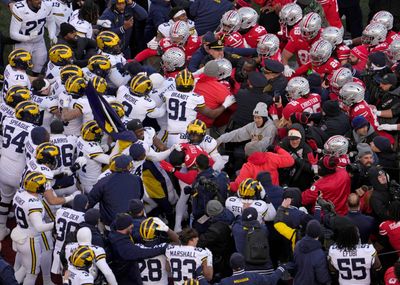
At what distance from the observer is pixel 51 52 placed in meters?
16.6

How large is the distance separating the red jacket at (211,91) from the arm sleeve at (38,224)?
3.22 m

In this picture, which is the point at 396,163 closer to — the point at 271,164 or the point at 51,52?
the point at 271,164

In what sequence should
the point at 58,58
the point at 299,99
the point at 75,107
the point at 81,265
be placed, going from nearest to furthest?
the point at 81,265
the point at 75,107
the point at 299,99
the point at 58,58

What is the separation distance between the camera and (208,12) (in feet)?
61.2

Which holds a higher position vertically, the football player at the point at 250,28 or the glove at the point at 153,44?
the football player at the point at 250,28

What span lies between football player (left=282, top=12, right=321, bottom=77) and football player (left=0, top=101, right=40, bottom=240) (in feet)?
13.1

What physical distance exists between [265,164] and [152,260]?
2.19 meters

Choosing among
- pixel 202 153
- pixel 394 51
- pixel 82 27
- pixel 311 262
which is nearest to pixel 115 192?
pixel 202 153

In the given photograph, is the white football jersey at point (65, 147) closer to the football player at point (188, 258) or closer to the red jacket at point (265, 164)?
the red jacket at point (265, 164)

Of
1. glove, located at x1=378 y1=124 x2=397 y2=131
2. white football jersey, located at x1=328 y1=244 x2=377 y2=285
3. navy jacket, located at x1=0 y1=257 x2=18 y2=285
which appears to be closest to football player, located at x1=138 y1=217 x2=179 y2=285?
navy jacket, located at x1=0 y1=257 x2=18 y2=285

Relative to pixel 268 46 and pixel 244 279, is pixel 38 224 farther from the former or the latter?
pixel 268 46

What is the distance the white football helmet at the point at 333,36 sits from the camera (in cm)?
1708

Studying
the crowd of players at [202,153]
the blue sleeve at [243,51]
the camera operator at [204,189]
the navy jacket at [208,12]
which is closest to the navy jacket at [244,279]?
the crowd of players at [202,153]

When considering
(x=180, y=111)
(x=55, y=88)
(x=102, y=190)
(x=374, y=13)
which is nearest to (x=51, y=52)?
(x=55, y=88)
